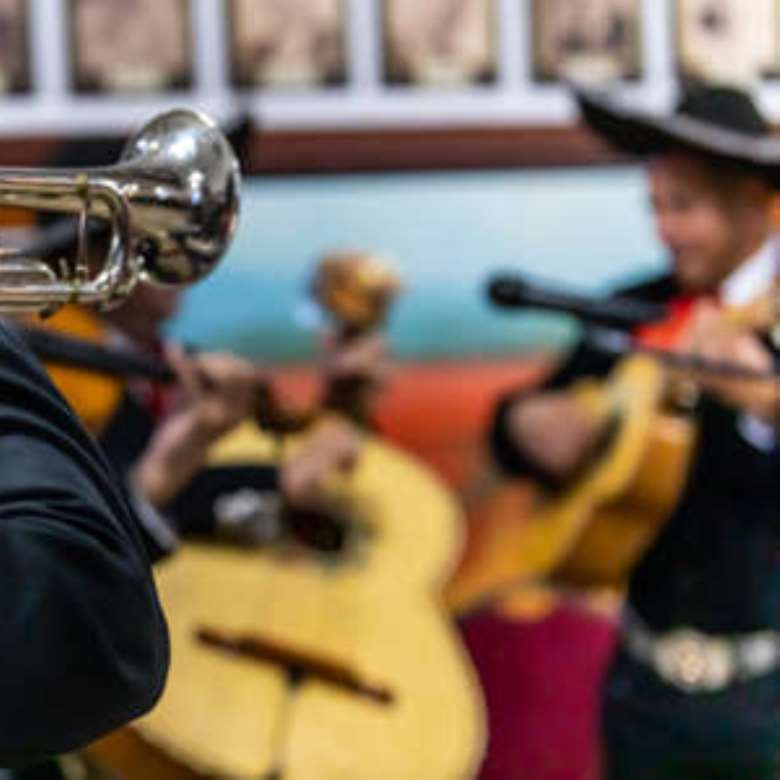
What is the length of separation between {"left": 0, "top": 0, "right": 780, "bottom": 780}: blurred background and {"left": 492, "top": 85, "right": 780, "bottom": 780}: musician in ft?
0.83

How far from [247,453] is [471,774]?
0.49m

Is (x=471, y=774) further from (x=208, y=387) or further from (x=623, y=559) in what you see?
(x=208, y=387)

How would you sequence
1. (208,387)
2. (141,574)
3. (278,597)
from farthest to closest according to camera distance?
(278,597) < (208,387) < (141,574)

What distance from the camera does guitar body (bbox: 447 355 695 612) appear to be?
9.01ft

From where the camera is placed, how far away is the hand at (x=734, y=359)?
2602 mm

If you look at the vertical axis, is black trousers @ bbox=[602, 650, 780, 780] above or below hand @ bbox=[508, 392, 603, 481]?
below

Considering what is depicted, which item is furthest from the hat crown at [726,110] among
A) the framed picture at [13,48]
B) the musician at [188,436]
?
the framed picture at [13,48]

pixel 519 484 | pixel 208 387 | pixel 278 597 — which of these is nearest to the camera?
pixel 208 387

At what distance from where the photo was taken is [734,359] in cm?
262

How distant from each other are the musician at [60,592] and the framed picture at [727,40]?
7.21 feet

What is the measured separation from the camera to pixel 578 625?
3090 mm

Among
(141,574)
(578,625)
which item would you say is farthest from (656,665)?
(141,574)

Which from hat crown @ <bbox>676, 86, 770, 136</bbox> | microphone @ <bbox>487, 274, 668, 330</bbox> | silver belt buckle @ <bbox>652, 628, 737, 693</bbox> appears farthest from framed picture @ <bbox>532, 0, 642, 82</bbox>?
silver belt buckle @ <bbox>652, 628, 737, 693</bbox>

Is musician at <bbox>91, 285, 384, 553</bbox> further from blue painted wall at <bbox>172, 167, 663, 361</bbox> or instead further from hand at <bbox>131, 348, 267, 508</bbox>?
blue painted wall at <bbox>172, 167, 663, 361</bbox>
